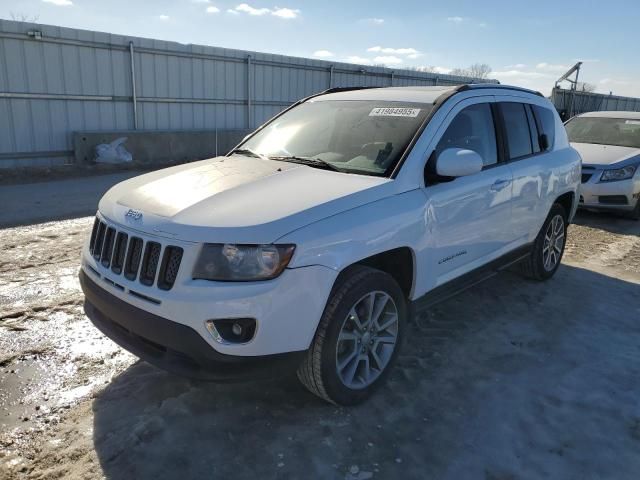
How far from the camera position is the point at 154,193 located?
308cm

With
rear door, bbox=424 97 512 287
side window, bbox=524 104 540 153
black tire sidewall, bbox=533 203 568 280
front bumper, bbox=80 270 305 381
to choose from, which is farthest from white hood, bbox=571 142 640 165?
front bumper, bbox=80 270 305 381

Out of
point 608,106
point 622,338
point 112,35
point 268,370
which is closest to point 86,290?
point 268,370

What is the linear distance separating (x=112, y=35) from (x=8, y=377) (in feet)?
36.9

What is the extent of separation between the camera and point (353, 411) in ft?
9.98

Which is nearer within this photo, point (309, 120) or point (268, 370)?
point (268, 370)

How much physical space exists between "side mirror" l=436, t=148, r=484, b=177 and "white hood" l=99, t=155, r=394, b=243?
0.40m

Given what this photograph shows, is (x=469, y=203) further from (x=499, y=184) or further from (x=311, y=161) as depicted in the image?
(x=311, y=161)

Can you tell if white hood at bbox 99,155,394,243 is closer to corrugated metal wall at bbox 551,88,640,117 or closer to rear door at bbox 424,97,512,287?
rear door at bbox 424,97,512,287

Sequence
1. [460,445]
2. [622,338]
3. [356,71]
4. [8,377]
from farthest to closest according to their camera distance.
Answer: [356,71]
[622,338]
[8,377]
[460,445]

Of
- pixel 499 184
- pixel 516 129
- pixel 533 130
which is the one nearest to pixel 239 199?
pixel 499 184

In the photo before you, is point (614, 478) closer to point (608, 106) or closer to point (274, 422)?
point (274, 422)

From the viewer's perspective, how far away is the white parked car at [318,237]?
8.30 ft

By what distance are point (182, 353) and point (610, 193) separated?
7.79 metres

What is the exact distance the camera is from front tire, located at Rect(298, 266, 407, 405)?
2807 millimetres
